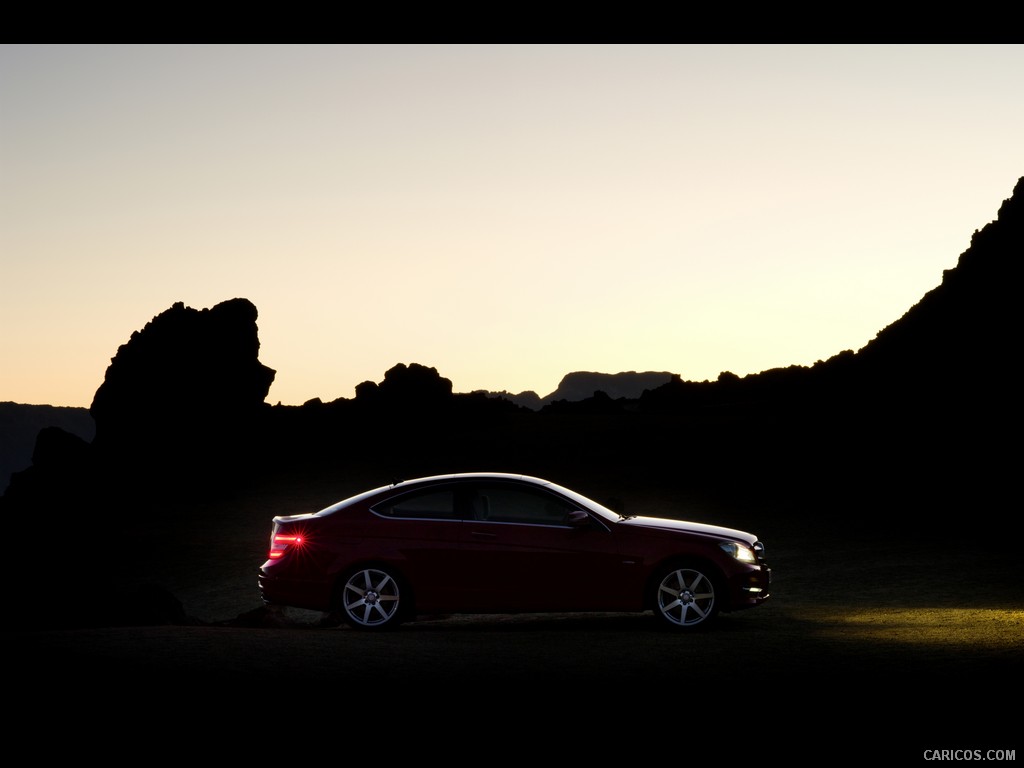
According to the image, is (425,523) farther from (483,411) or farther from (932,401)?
(483,411)

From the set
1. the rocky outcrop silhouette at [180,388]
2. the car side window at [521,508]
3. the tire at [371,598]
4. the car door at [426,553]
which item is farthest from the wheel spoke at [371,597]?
the rocky outcrop silhouette at [180,388]

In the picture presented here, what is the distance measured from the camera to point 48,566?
64.2ft

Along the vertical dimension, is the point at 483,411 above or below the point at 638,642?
above

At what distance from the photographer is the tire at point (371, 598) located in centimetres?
1228

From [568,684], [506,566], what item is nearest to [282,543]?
[506,566]

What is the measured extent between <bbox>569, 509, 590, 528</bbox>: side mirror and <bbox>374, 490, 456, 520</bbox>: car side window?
1178mm

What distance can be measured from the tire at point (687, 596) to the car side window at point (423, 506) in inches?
86.5

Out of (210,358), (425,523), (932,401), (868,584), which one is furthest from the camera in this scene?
(210,358)

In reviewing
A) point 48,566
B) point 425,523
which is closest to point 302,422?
point 48,566

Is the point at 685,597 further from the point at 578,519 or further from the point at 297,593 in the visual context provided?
the point at 297,593

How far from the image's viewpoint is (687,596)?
12.2 metres

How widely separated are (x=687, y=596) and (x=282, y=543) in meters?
4.03

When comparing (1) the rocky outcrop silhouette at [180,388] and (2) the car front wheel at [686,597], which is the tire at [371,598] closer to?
(2) the car front wheel at [686,597]

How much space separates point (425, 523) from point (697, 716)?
18.3 feet
